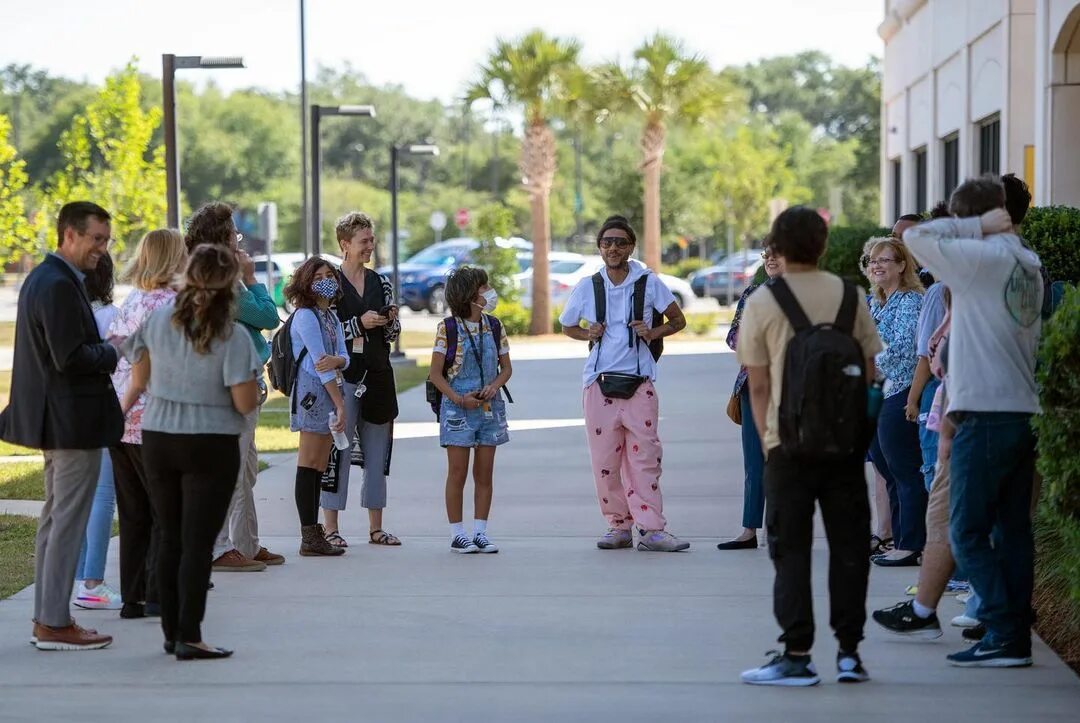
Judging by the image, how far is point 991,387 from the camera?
238 inches

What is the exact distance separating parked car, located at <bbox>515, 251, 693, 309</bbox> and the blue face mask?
25869mm

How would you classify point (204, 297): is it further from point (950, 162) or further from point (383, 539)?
point (950, 162)

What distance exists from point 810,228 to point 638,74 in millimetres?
32399

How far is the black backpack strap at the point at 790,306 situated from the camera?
579 cm

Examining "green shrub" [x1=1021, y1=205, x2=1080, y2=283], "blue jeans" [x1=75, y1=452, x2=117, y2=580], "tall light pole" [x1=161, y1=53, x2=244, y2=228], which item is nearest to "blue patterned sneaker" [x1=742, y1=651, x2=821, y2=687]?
"blue jeans" [x1=75, y1=452, x2=117, y2=580]

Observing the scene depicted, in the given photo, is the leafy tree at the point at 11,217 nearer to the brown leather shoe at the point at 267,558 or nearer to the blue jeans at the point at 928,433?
the brown leather shoe at the point at 267,558

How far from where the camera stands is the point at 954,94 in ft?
74.9

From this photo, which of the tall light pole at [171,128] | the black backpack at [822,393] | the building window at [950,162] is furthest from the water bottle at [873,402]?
the building window at [950,162]

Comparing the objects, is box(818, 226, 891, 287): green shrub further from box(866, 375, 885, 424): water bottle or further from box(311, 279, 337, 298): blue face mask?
box(866, 375, 885, 424): water bottle

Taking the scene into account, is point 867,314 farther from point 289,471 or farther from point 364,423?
point 289,471

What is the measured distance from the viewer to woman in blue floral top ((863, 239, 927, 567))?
8.27 metres

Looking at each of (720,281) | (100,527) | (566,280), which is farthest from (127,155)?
(100,527)

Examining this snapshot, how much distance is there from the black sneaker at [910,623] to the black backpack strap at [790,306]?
1.62 meters

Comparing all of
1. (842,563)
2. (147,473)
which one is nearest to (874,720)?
(842,563)
